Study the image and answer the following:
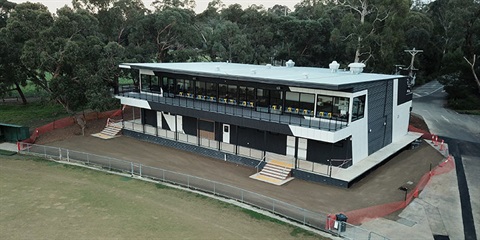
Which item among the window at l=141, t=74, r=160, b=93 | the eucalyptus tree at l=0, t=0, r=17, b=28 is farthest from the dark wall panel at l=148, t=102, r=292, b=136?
the eucalyptus tree at l=0, t=0, r=17, b=28

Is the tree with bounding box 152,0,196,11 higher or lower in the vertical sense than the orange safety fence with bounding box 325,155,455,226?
higher

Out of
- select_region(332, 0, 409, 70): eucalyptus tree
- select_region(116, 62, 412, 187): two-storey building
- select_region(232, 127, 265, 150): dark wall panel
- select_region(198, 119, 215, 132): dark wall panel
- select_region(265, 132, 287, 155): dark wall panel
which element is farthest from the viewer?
select_region(332, 0, 409, 70): eucalyptus tree

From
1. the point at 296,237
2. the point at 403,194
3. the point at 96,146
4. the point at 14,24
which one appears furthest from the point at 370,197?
the point at 14,24

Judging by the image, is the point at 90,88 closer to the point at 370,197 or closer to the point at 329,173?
the point at 329,173

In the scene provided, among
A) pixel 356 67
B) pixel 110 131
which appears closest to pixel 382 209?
pixel 356 67

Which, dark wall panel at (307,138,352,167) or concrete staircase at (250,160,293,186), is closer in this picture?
concrete staircase at (250,160,293,186)

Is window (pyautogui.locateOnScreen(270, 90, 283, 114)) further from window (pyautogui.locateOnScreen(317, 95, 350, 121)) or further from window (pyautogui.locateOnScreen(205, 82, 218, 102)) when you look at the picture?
window (pyautogui.locateOnScreen(205, 82, 218, 102))
